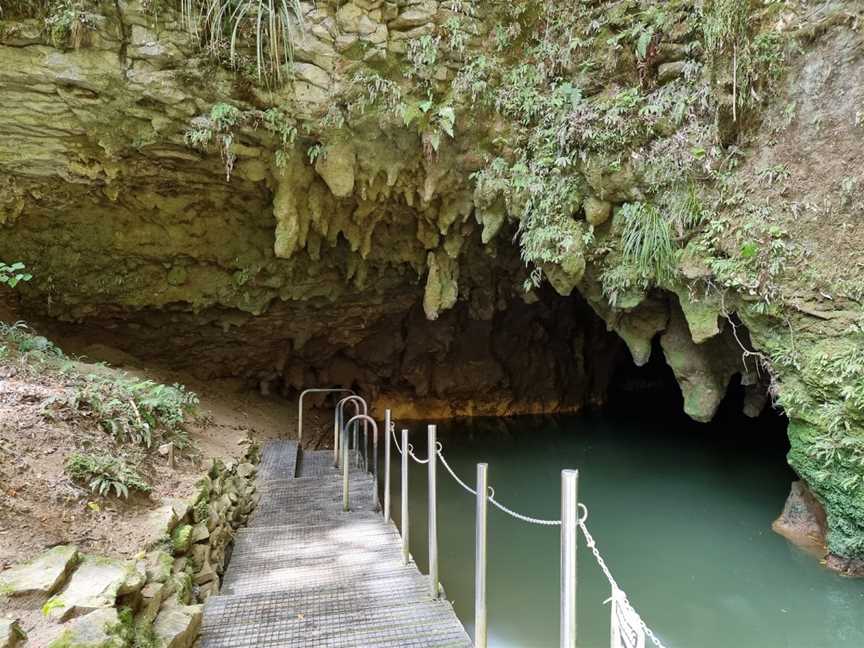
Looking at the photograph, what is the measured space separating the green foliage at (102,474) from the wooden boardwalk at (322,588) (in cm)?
90

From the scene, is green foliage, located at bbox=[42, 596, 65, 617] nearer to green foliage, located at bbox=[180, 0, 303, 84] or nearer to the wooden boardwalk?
the wooden boardwalk

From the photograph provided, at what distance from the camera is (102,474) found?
3053mm

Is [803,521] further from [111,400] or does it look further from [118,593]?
[111,400]

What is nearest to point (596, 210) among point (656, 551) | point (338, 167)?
point (338, 167)

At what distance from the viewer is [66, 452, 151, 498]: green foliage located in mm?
2975

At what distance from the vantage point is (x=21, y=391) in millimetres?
3477

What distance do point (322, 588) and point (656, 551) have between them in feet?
13.6

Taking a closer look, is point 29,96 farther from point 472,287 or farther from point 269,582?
point 472,287

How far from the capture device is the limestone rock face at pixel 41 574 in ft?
6.97

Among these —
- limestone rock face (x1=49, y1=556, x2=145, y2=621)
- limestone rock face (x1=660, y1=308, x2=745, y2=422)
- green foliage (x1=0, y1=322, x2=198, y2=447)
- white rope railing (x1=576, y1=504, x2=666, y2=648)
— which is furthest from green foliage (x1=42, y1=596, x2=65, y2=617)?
limestone rock face (x1=660, y1=308, x2=745, y2=422)

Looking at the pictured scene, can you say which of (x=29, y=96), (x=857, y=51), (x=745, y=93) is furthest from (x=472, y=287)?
(x=29, y=96)

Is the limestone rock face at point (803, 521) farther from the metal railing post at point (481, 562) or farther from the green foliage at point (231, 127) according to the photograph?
the green foliage at point (231, 127)

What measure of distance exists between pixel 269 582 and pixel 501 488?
4.93 m

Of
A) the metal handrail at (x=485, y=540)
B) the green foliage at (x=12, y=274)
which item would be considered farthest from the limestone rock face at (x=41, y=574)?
the green foliage at (x=12, y=274)
